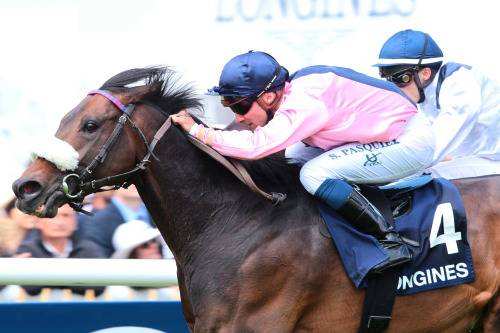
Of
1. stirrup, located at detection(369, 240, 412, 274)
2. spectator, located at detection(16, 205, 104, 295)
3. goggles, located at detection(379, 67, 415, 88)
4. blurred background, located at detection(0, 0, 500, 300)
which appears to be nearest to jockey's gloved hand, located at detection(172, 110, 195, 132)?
stirrup, located at detection(369, 240, 412, 274)

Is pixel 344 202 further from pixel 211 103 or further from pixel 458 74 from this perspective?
pixel 211 103

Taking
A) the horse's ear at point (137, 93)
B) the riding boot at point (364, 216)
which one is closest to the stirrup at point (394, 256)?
the riding boot at point (364, 216)

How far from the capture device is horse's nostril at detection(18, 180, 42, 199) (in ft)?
14.8

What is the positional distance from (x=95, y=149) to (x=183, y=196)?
1.43 ft

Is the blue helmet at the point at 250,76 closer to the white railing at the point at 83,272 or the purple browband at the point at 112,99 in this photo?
the purple browband at the point at 112,99

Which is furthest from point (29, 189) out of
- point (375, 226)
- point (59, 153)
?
point (375, 226)

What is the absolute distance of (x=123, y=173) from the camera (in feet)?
15.4

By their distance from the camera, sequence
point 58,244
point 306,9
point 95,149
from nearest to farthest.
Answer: point 95,149, point 58,244, point 306,9

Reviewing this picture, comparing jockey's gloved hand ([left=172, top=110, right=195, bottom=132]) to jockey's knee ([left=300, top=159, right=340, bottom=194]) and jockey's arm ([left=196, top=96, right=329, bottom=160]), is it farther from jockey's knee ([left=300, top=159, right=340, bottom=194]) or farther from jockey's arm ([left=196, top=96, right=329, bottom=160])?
jockey's knee ([left=300, top=159, right=340, bottom=194])

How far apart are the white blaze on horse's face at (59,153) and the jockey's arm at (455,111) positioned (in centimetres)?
172

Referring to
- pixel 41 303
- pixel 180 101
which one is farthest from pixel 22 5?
pixel 180 101

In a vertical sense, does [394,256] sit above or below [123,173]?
below

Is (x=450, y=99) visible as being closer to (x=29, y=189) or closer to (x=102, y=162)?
(x=102, y=162)

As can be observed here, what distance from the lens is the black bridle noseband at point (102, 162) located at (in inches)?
181
